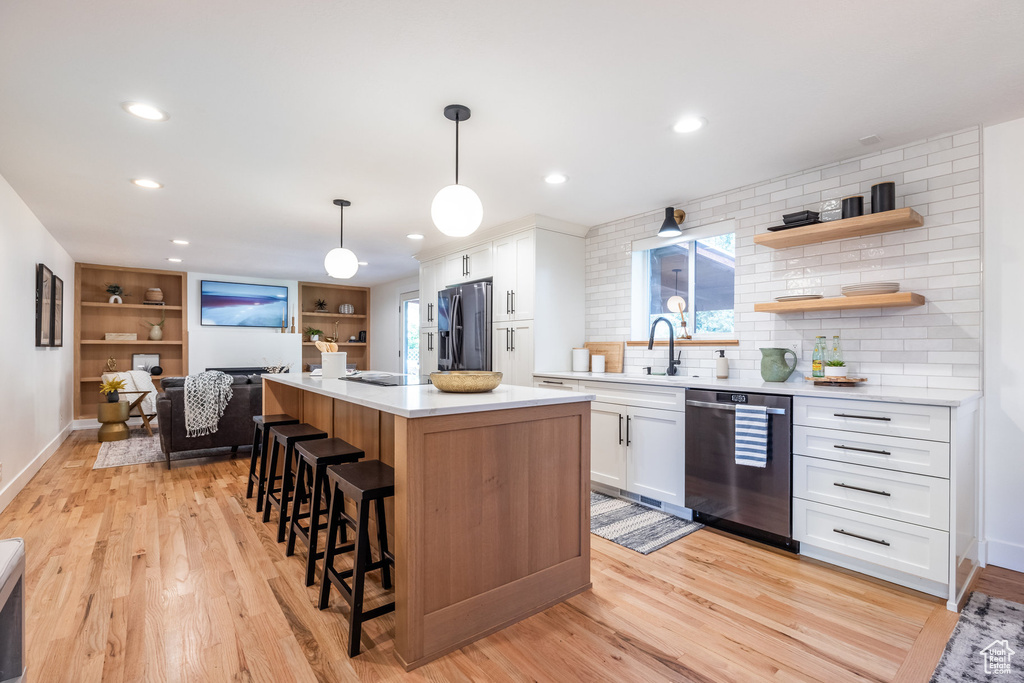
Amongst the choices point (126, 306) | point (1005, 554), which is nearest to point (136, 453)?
point (126, 306)

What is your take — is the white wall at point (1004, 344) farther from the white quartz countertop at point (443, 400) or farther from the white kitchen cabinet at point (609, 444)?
the white quartz countertop at point (443, 400)

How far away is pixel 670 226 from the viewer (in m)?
3.81

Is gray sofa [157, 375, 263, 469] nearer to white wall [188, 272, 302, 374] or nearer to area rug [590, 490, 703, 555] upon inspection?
white wall [188, 272, 302, 374]

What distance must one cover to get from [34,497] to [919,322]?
19.9ft

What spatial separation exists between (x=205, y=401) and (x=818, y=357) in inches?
205

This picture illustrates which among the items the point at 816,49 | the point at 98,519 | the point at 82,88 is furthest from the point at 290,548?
the point at 816,49

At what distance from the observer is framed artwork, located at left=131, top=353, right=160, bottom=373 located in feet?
24.2

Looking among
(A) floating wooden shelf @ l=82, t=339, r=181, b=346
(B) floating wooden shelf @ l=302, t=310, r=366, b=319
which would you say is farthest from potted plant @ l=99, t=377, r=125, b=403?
(B) floating wooden shelf @ l=302, t=310, r=366, b=319

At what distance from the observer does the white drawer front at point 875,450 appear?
2.17 meters

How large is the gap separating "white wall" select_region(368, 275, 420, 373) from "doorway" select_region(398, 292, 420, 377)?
4.6 inches

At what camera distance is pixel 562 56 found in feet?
6.49

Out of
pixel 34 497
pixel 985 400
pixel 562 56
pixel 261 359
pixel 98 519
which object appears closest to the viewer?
pixel 562 56

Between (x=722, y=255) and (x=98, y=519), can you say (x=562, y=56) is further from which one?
(x=98, y=519)

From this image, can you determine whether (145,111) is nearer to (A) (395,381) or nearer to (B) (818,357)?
(A) (395,381)
